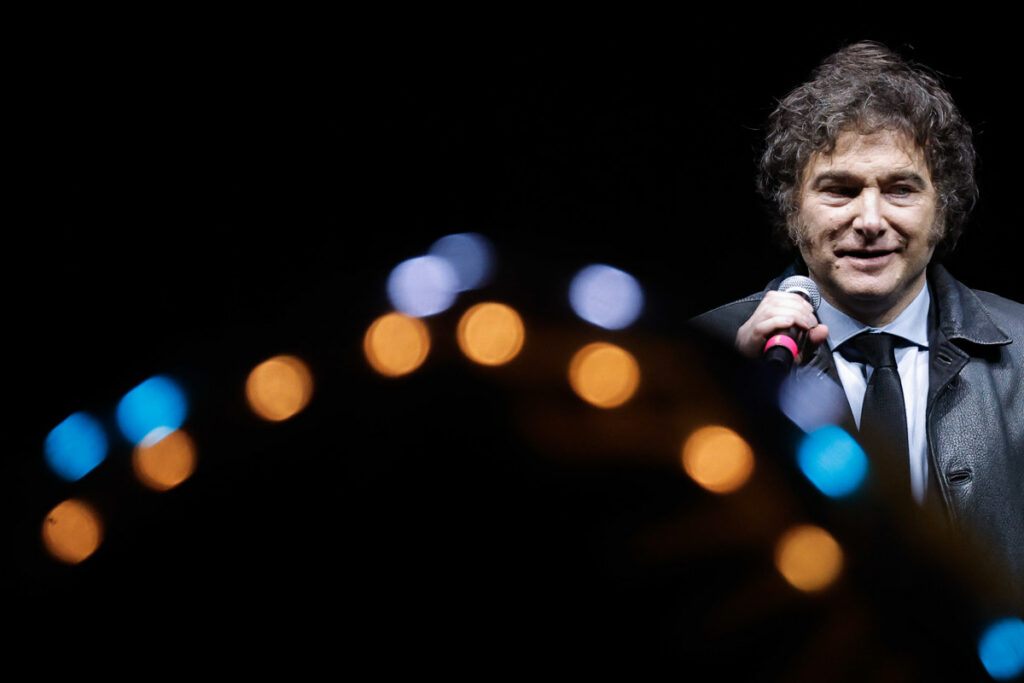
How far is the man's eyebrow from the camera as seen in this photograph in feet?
4.40

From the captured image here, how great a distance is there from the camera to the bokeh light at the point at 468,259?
0.90 metres

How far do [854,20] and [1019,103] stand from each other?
363 millimetres

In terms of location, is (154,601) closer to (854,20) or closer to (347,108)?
(347,108)

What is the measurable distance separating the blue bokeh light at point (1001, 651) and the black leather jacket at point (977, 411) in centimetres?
43

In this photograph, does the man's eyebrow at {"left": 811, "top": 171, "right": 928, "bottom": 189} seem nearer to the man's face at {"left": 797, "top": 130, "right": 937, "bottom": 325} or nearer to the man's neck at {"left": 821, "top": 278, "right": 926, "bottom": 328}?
the man's face at {"left": 797, "top": 130, "right": 937, "bottom": 325}

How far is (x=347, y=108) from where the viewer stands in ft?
5.82

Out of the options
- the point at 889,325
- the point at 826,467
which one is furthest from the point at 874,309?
the point at 826,467

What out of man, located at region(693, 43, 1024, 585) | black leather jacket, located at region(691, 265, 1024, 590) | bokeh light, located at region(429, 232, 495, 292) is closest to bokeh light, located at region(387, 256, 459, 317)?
bokeh light, located at region(429, 232, 495, 292)

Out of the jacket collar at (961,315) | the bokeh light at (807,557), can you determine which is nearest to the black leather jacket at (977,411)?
the jacket collar at (961,315)

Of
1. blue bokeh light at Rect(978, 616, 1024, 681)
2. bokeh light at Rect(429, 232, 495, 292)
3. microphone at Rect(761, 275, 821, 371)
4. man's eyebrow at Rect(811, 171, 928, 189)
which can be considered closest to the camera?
blue bokeh light at Rect(978, 616, 1024, 681)

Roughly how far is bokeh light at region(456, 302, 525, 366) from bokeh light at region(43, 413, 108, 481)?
34 cm

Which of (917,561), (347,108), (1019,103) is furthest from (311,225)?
(1019,103)

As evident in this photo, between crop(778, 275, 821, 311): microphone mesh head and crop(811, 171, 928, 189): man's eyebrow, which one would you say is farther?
crop(811, 171, 928, 189): man's eyebrow

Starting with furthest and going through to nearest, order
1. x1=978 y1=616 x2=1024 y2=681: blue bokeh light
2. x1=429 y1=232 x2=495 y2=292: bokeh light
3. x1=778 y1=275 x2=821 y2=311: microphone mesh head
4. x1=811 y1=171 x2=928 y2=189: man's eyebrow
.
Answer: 1. x1=811 y1=171 x2=928 y2=189: man's eyebrow
2. x1=778 y1=275 x2=821 y2=311: microphone mesh head
3. x1=429 y1=232 x2=495 y2=292: bokeh light
4. x1=978 y1=616 x2=1024 y2=681: blue bokeh light
